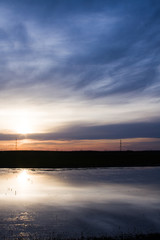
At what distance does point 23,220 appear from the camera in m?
15.9

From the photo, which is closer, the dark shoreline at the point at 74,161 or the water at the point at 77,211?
the water at the point at 77,211

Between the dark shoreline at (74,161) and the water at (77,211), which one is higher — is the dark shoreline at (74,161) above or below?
below

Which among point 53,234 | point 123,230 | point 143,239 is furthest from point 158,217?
point 53,234

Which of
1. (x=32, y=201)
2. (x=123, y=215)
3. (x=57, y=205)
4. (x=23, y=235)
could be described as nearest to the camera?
(x=23, y=235)

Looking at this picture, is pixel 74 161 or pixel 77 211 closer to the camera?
pixel 77 211

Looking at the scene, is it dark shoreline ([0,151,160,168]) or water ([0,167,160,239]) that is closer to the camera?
water ([0,167,160,239])

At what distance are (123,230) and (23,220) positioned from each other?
5511 mm

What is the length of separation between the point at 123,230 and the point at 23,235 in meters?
4.80

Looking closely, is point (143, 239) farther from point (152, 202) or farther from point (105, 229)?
point (152, 202)

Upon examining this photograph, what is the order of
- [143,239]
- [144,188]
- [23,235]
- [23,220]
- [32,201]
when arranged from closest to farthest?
[143,239]
[23,235]
[23,220]
[32,201]
[144,188]

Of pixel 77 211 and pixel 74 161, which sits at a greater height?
pixel 77 211

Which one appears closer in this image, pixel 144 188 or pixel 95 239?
pixel 95 239

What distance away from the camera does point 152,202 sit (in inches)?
830

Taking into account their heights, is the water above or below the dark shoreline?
above
